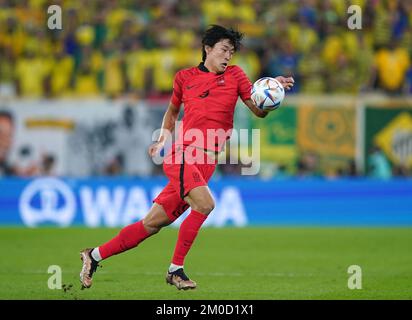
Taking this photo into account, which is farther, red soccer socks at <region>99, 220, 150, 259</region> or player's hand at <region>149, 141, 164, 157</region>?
red soccer socks at <region>99, 220, 150, 259</region>

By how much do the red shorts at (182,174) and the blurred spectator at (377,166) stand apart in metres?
9.83

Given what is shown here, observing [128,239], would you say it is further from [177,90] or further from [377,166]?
[377,166]

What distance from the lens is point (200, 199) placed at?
8.84m

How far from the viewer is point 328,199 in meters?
18.0

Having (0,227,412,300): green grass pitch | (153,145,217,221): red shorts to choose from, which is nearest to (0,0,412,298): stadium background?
(0,227,412,300): green grass pitch

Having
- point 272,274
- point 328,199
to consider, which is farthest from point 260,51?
A: point 272,274

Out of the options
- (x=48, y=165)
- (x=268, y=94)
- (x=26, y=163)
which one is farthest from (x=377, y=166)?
(x=268, y=94)

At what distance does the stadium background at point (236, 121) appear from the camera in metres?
17.8

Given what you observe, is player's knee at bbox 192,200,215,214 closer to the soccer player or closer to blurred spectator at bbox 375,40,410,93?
the soccer player

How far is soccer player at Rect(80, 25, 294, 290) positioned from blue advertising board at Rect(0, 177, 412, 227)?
8428 millimetres

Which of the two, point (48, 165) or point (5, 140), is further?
point (5, 140)

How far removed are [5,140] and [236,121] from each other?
14.9ft

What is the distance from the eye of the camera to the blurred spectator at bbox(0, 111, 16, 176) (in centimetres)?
1855
